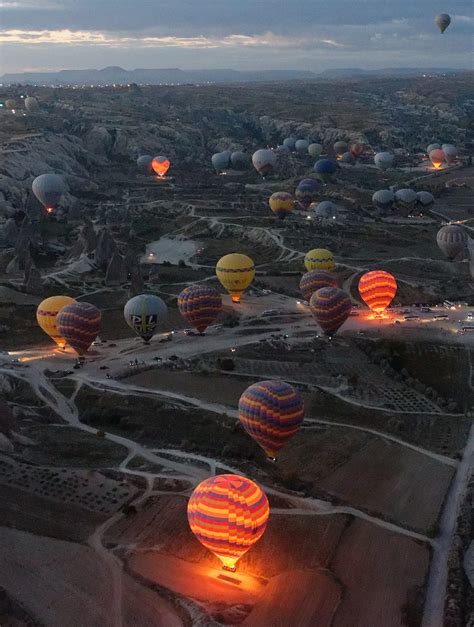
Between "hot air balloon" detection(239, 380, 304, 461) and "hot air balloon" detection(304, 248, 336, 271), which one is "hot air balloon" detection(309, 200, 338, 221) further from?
"hot air balloon" detection(239, 380, 304, 461)

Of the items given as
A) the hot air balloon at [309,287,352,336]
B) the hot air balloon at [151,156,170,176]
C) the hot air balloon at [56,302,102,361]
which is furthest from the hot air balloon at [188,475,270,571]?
the hot air balloon at [151,156,170,176]

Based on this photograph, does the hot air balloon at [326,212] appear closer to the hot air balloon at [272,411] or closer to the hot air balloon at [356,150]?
the hot air balloon at [356,150]

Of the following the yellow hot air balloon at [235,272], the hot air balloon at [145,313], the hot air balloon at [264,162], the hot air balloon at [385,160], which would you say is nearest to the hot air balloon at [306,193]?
the hot air balloon at [264,162]

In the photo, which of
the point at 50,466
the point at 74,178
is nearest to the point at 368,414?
the point at 50,466

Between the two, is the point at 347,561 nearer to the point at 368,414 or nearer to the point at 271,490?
the point at 271,490

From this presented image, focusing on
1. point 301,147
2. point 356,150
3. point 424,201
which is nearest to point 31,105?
point 301,147

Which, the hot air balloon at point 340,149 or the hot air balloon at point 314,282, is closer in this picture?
the hot air balloon at point 314,282

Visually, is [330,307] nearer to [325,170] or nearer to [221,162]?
[325,170]
